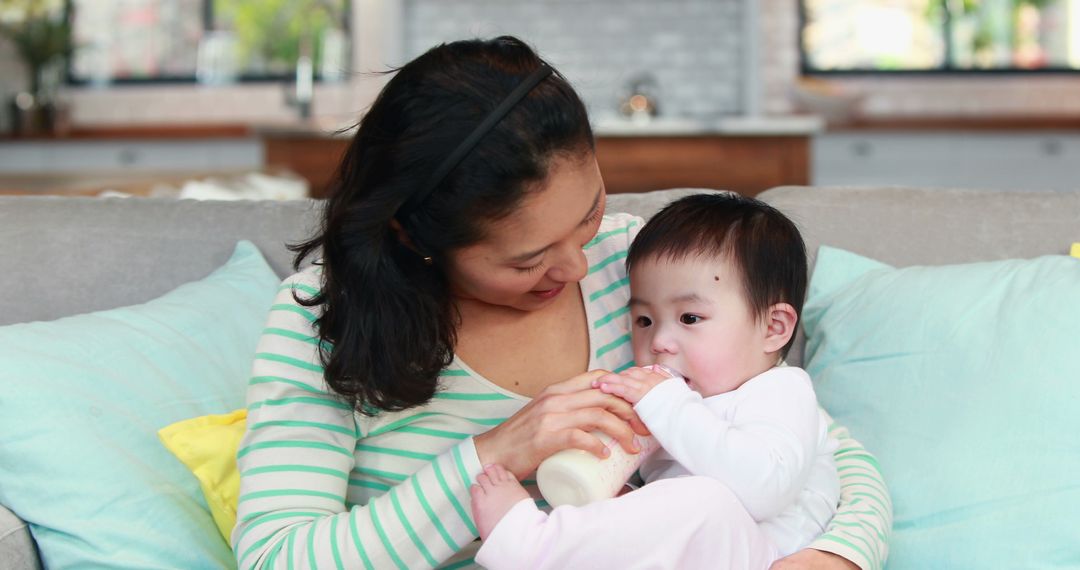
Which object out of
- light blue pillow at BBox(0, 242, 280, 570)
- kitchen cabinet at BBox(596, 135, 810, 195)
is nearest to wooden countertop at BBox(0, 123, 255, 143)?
kitchen cabinet at BBox(596, 135, 810, 195)

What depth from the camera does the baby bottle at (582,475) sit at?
3.70ft

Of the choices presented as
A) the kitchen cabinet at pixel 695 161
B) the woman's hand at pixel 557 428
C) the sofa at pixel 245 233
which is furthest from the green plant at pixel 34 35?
the woman's hand at pixel 557 428

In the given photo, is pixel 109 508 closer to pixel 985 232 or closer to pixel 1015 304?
pixel 1015 304

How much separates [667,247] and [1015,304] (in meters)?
0.54

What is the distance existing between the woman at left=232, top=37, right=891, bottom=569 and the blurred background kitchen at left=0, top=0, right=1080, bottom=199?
4572 millimetres

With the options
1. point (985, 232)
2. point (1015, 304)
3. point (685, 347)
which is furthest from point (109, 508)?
point (985, 232)

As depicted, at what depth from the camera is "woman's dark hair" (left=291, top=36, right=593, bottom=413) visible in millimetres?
1114

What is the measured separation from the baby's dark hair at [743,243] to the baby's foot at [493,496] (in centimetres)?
36

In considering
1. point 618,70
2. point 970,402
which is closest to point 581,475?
point 970,402

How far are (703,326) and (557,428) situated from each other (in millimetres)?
286

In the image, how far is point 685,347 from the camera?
4.36 feet

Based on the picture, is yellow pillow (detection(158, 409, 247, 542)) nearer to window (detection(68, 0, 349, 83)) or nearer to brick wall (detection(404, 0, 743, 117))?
brick wall (detection(404, 0, 743, 117))

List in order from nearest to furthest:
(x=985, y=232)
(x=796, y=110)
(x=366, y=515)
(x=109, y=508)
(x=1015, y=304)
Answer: (x=366, y=515) → (x=109, y=508) → (x=1015, y=304) → (x=985, y=232) → (x=796, y=110)

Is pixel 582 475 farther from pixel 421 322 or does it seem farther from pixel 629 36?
pixel 629 36
